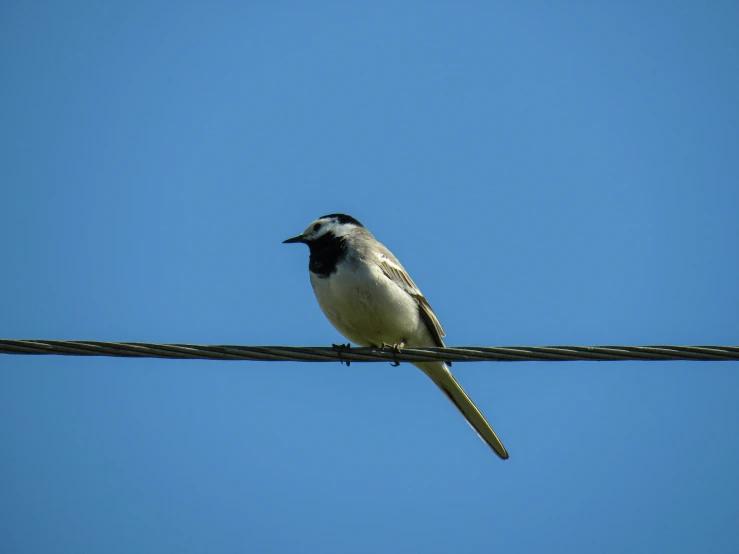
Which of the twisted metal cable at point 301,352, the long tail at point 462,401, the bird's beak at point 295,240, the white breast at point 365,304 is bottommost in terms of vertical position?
the twisted metal cable at point 301,352

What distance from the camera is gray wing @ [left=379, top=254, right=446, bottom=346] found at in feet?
23.2

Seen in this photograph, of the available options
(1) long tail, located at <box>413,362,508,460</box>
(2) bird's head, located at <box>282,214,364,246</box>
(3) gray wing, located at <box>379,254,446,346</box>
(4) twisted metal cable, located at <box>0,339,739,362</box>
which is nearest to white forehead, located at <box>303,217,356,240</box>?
(2) bird's head, located at <box>282,214,364,246</box>

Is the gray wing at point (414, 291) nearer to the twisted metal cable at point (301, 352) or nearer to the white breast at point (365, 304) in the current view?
the white breast at point (365, 304)

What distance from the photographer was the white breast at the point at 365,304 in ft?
21.9

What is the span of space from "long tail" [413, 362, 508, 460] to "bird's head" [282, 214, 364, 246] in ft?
5.15

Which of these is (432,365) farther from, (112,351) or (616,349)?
(112,351)

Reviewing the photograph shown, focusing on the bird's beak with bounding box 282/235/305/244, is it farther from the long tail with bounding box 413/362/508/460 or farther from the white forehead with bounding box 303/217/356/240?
the long tail with bounding box 413/362/508/460

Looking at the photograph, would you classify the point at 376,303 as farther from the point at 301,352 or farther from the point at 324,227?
the point at 301,352

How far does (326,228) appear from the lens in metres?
7.61

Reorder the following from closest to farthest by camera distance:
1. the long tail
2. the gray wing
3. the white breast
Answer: the white breast < the long tail < the gray wing

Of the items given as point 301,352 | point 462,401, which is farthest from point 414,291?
point 301,352

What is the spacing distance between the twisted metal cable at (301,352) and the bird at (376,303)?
168 centimetres

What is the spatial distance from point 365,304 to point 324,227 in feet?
4.24

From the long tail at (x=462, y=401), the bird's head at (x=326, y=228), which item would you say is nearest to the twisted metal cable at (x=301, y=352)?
the long tail at (x=462, y=401)
